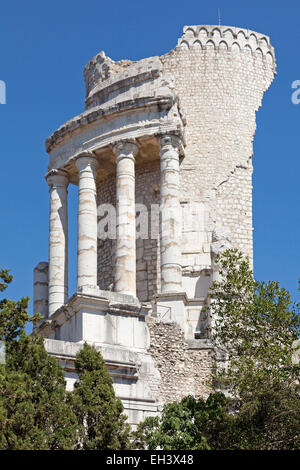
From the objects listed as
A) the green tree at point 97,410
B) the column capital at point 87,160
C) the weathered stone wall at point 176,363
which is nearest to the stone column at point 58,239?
the column capital at point 87,160

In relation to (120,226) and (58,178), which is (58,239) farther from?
(120,226)

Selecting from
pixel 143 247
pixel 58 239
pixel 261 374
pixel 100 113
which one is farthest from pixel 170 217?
pixel 261 374

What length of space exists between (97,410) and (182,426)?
2487mm

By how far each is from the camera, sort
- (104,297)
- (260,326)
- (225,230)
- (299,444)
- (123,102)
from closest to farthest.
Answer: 1. (299,444)
2. (260,326)
3. (104,297)
4. (225,230)
5. (123,102)

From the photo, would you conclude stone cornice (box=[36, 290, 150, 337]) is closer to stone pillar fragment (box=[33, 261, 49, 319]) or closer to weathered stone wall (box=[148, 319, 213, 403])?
weathered stone wall (box=[148, 319, 213, 403])

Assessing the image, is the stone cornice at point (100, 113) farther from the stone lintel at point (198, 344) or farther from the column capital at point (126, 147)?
the stone lintel at point (198, 344)

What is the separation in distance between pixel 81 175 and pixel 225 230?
253 inches

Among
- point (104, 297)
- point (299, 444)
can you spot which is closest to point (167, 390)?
point (104, 297)

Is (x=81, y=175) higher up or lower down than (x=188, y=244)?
higher up

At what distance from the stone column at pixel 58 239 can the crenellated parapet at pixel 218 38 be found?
7035mm

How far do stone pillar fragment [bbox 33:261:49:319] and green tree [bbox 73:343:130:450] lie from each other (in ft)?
61.7

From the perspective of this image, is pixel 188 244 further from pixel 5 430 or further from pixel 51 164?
pixel 5 430

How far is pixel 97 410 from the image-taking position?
22203mm
